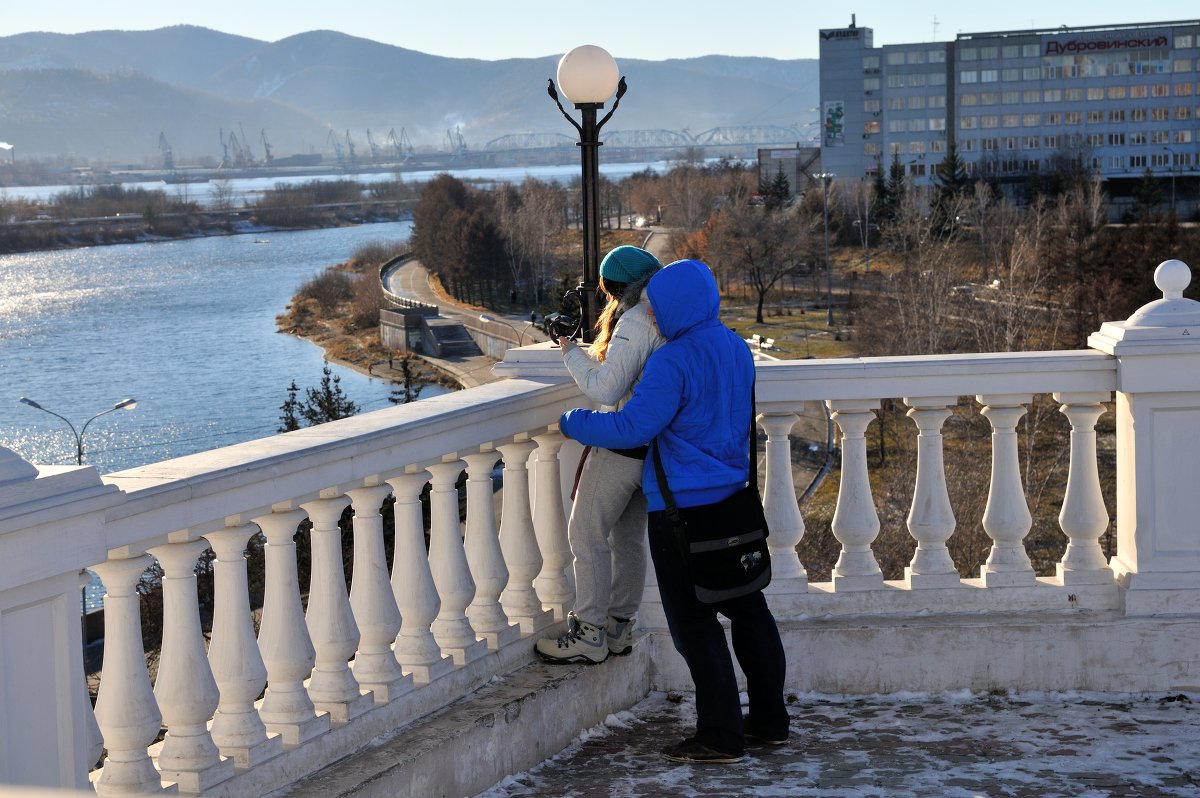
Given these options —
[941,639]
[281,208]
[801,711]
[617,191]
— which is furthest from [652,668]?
[281,208]

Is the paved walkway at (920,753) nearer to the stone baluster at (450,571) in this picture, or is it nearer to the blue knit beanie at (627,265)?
the stone baluster at (450,571)

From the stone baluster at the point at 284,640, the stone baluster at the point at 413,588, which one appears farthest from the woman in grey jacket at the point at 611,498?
the stone baluster at the point at 284,640

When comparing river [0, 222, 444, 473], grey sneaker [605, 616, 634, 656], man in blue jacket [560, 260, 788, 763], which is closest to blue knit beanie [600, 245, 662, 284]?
man in blue jacket [560, 260, 788, 763]

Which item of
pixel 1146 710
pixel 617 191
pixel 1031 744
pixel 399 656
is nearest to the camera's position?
pixel 399 656

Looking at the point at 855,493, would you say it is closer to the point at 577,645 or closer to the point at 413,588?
the point at 577,645

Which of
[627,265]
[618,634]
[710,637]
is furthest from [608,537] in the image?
[627,265]

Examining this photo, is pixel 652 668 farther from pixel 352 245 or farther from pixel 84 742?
pixel 352 245

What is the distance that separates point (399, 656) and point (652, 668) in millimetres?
1351

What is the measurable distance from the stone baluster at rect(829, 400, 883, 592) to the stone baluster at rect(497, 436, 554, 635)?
1.12 m

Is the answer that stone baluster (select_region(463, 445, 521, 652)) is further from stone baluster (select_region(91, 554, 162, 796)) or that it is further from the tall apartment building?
the tall apartment building

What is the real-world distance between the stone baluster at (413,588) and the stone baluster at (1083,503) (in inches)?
94.2

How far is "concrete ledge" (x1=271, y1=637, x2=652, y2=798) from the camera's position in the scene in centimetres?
374

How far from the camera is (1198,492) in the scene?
5.01m

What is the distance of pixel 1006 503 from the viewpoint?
16.9ft
